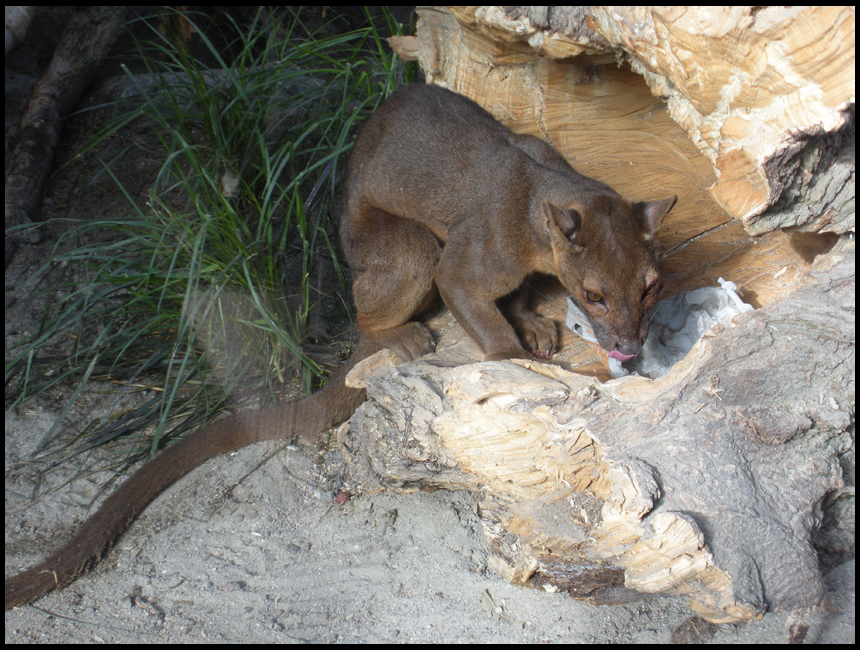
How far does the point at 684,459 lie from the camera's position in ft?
6.87

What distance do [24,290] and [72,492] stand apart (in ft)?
5.60

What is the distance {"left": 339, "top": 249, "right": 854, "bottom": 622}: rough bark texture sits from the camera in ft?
6.52

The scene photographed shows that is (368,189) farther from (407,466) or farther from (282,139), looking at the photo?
(407,466)

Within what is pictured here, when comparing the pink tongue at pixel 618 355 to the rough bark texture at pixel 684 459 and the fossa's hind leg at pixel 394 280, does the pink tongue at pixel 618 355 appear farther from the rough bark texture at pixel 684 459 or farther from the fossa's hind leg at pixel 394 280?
the fossa's hind leg at pixel 394 280

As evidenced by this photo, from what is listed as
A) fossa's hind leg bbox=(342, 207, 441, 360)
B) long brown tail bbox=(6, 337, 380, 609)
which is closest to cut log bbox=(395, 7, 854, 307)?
fossa's hind leg bbox=(342, 207, 441, 360)

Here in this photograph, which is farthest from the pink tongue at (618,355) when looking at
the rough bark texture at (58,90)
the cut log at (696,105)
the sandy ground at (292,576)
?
the rough bark texture at (58,90)

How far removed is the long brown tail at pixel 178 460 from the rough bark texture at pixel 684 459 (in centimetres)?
94

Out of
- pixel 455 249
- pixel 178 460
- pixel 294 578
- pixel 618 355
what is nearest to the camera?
pixel 294 578

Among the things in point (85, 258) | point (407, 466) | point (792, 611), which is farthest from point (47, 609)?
point (792, 611)

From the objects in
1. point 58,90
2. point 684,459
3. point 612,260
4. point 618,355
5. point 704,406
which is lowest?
point 58,90

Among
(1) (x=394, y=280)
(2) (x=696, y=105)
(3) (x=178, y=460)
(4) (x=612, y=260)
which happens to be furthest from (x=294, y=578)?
(2) (x=696, y=105)

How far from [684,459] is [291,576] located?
1.59m

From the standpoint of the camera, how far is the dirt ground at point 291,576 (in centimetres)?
227

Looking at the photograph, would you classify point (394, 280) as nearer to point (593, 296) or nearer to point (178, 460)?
point (593, 296)
